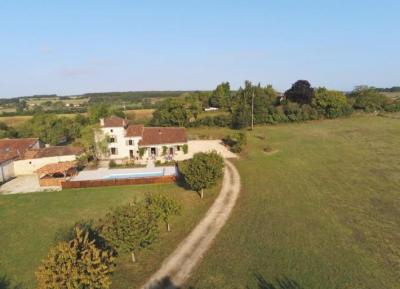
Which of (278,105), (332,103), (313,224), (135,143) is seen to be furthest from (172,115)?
(313,224)

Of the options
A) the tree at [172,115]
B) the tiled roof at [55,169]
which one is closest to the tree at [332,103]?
the tree at [172,115]

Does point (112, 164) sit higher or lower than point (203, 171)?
lower

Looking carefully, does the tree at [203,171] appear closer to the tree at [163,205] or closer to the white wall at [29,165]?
the tree at [163,205]

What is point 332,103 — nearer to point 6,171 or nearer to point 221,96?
point 221,96

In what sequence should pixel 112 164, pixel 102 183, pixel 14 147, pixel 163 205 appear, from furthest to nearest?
pixel 14 147 → pixel 112 164 → pixel 102 183 → pixel 163 205

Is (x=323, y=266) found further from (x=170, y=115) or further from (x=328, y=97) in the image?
(x=328, y=97)

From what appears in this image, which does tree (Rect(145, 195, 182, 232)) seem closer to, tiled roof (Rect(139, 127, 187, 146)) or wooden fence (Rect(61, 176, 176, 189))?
wooden fence (Rect(61, 176, 176, 189))

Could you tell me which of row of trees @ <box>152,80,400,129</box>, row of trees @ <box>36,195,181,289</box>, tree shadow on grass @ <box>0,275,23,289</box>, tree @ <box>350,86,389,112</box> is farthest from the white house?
tree @ <box>350,86,389,112</box>
